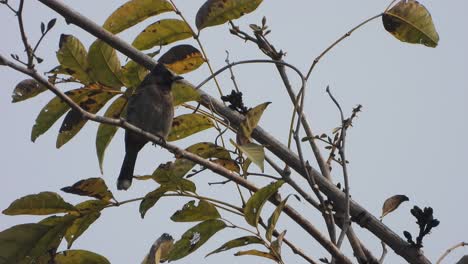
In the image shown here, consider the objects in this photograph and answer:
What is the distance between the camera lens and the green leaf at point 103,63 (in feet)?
9.54

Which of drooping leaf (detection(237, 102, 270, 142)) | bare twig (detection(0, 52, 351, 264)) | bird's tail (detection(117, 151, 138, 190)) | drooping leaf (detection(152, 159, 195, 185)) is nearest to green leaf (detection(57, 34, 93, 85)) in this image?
bare twig (detection(0, 52, 351, 264))

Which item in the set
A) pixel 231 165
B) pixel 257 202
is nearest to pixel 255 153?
pixel 257 202

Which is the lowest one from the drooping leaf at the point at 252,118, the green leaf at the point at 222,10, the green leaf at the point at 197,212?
the green leaf at the point at 197,212

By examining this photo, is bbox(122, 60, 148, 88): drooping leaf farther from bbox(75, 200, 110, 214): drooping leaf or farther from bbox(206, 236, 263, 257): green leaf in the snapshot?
bbox(206, 236, 263, 257): green leaf

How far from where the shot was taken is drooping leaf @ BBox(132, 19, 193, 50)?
3086 mm

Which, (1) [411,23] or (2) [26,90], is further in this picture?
(1) [411,23]

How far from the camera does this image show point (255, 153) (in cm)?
223

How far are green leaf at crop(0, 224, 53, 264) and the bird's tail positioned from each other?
7.48 ft

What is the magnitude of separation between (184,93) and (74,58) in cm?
48

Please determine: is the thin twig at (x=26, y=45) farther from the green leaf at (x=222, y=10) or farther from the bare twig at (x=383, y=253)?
the bare twig at (x=383, y=253)

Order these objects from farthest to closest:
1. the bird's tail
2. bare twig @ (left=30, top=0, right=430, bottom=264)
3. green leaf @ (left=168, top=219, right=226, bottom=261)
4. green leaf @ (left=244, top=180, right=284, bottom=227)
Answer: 1. the bird's tail
2. green leaf @ (left=168, top=219, right=226, bottom=261)
3. bare twig @ (left=30, top=0, right=430, bottom=264)
4. green leaf @ (left=244, top=180, right=284, bottom=227)

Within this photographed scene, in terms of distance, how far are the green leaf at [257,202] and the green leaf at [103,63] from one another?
3.04 feet

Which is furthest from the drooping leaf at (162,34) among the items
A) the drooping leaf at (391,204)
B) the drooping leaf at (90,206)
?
the drooping leaf at (391,204)

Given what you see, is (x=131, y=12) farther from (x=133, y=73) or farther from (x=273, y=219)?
(x=273, y=219)
